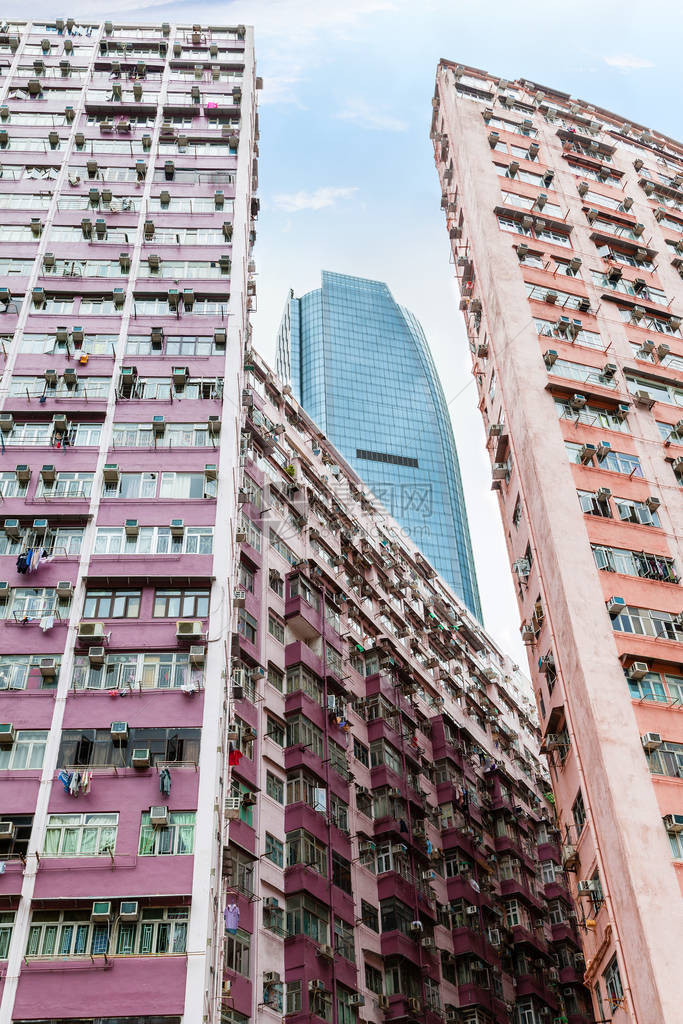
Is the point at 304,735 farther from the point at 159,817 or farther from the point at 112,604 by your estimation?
the point at 159,817

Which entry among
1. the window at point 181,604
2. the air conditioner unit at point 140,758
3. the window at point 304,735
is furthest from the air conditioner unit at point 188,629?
the window at point 304,735

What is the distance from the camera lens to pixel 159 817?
2175cm

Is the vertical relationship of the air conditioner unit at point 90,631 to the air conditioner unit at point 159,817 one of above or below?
above

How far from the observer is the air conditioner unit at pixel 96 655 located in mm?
24078

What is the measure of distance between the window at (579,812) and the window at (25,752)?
1257 centimetres

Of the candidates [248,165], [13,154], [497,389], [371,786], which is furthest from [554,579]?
[13,154]

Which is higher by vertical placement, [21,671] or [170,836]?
[21,671]

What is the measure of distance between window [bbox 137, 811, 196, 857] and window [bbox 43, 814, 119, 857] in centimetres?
60

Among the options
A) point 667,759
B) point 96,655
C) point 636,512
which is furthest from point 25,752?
point 636,512

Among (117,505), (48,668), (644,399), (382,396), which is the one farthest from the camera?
(382,396)

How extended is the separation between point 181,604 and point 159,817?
5.62m

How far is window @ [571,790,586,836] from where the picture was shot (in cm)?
2527

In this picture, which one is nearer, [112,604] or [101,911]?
[101,911]

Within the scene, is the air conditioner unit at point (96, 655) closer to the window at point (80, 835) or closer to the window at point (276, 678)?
the window at point (80, 835)
